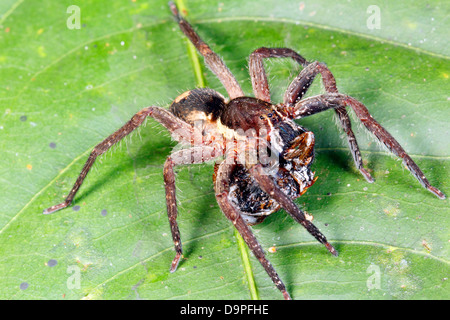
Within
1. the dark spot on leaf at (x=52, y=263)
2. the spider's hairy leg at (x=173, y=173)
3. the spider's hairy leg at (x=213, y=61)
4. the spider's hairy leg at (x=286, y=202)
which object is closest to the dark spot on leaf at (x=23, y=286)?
the dark spot on leaf at (x=52, y=263)

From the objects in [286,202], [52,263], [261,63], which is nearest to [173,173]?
[286,202]

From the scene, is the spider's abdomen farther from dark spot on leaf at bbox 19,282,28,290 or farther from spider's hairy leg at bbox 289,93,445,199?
dark spot on leaf at bbox 19,282,28,290

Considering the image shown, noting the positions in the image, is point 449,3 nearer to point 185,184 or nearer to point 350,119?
point 350,119

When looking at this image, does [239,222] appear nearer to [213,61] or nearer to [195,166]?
[195,166]

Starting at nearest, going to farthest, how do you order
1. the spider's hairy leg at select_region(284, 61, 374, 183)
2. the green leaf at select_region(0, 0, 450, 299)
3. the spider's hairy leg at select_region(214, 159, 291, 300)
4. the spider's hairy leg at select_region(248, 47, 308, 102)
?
the spider's hairy leg at select_region(214, 159, 291, 300)
the green leaf at select_region(0, 0, 450, 299)
the spider's hairy leg at select_region(284, 61, 374, 183)
the spider's hairy leg at select_region(248, 47, 308, 102)

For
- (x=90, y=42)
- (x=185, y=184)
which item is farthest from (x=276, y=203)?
(x=90, y=42)

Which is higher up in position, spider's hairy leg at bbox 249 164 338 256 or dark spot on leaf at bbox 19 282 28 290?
spider's hairy leg at bbox 249 164 338 256

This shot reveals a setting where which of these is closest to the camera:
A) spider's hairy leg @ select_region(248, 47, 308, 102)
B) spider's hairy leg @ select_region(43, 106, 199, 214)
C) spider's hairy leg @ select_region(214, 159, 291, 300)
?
spider's hairy leg @ select_region(214, 159, 291, 300)

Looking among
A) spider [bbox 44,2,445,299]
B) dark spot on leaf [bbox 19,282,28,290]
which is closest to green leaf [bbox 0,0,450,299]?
dark spot on leaf [bbox 19,282,28,290]
